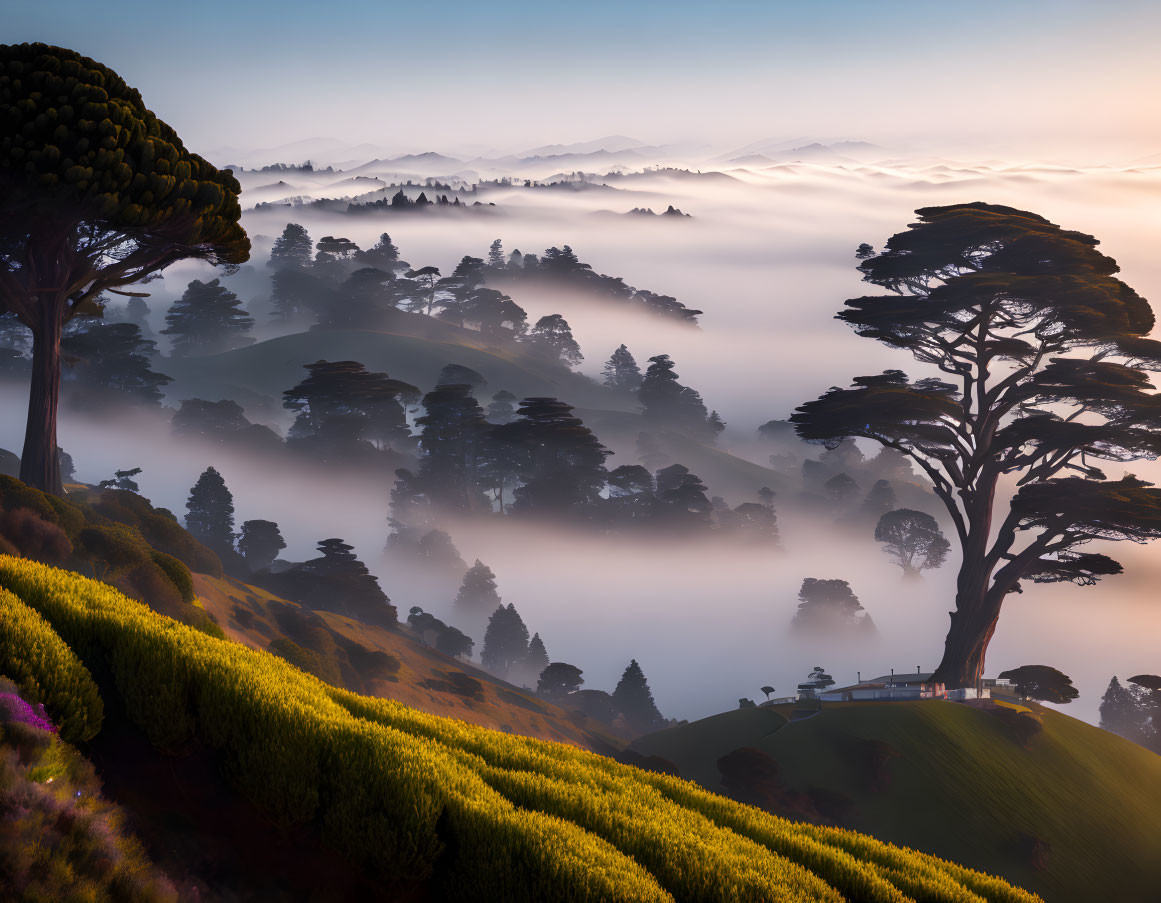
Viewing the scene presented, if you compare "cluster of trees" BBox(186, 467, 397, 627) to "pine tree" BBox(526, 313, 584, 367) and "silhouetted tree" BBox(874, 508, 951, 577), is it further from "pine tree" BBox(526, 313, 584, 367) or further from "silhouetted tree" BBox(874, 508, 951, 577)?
"pine tree" BBox(526, 313, 584, 367)

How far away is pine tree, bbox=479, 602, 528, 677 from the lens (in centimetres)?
9206

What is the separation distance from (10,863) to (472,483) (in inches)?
4759

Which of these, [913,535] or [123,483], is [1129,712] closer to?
[913,535]

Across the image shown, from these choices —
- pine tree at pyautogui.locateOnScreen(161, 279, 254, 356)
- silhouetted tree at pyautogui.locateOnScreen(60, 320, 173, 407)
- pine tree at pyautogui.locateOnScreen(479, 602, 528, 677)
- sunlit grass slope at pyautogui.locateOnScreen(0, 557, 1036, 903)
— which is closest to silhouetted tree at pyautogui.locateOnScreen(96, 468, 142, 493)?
silhouetted tree at pyautogui.locateOnScreen(60, 320, 173, 407)

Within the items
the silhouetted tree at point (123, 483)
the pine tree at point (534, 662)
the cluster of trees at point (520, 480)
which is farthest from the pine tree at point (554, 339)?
the silhouetted tree at point (123, 483)

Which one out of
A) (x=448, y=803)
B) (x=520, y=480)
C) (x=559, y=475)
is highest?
(x=559, y=475)

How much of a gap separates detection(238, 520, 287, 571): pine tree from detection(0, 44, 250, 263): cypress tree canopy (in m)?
58.4

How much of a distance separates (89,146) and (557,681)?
63.1 metres

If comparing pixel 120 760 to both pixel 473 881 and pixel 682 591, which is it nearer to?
pixel 473 881

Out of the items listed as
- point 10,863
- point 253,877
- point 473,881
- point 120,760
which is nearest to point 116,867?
point 10,863

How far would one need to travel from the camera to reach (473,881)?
9.09 meters

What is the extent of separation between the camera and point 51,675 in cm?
959

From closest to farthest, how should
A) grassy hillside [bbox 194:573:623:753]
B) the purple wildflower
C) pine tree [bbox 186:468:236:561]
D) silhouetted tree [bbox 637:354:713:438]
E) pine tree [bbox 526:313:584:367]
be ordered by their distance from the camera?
the purple wildflower
grassy hillside [bbox 194:573:623:753]
pine tree [bbox 186:468:236:561]
silhouetted tree [bbox 637:354:713:438]
pine tree [bbox 526:313:584:367]

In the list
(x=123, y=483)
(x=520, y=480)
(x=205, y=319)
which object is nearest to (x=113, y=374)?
(x=123, y=483)
